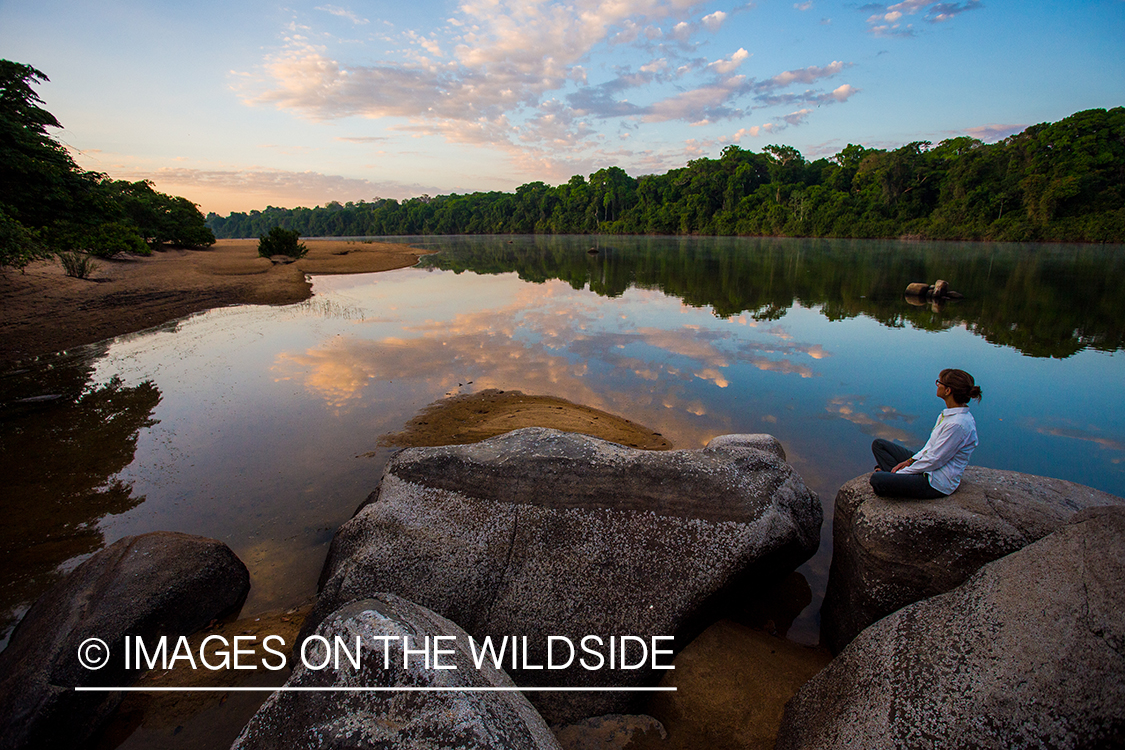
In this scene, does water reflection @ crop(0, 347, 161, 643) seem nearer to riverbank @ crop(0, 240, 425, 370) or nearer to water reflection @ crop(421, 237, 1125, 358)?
riverbank @ crop(0, 240, 425, 370)

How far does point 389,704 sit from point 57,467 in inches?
321

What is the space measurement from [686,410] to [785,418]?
71.4 inches

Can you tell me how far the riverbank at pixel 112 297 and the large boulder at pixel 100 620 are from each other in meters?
12.0

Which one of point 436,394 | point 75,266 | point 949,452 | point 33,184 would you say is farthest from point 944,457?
point 75,266

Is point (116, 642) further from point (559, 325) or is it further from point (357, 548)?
point (559, 325)

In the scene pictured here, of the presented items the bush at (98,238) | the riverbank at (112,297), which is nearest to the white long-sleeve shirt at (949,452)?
the riverbank at (112,297)

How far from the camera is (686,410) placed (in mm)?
9203

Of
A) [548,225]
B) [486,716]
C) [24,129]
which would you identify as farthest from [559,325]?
[548,225]

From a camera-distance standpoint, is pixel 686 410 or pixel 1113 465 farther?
pixel 686 410

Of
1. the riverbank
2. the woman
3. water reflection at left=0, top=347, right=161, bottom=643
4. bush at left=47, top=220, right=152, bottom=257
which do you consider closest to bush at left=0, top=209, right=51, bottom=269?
the riverbank

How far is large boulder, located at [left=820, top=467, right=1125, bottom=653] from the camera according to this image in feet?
11.6

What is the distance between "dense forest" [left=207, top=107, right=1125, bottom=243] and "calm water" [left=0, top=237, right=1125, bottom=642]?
56.6 meters

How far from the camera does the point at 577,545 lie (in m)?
3.98

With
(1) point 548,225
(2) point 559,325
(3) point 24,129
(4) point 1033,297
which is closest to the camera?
(3) point 24,129
